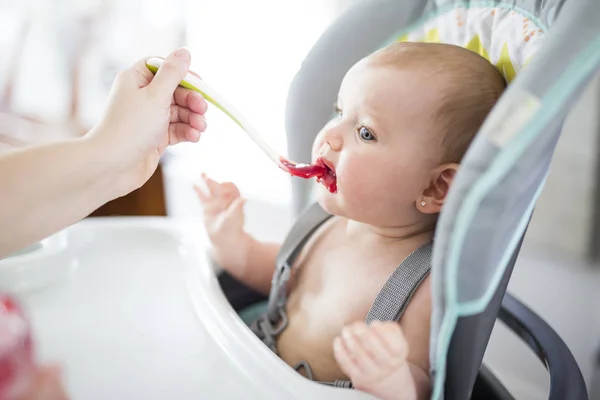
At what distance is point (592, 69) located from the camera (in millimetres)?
399

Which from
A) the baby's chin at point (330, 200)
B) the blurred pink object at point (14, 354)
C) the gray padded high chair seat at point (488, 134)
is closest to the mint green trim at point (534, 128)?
the gray padded high chair seat at point (488, 134)

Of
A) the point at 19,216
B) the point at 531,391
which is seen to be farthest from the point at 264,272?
the point at 531,391

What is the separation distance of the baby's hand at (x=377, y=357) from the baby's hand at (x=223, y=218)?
0.91ft

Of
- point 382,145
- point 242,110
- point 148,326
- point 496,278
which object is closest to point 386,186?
point 382,145

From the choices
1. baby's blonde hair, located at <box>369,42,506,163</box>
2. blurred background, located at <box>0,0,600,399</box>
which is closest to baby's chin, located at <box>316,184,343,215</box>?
baby's blonde hair, located at <box>369,42,506,163</box>

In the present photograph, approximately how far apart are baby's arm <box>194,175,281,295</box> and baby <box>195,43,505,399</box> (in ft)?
0.28

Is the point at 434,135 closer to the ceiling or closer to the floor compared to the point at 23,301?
closer to the ceiling

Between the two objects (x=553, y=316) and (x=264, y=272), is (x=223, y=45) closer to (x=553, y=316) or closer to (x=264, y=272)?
(x=264, y=272)

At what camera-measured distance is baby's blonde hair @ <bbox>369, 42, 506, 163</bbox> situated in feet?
1.83

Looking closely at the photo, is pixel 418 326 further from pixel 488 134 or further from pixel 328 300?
pixel 488 134

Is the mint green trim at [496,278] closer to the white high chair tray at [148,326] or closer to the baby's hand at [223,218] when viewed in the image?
the white high chair tray at [148,326]

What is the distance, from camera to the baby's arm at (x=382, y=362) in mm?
466

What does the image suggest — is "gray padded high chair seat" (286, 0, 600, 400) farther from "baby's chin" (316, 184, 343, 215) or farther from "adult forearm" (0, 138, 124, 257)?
"adult forearm" (0, 138, 124, 257)

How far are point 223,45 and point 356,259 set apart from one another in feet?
1.93
